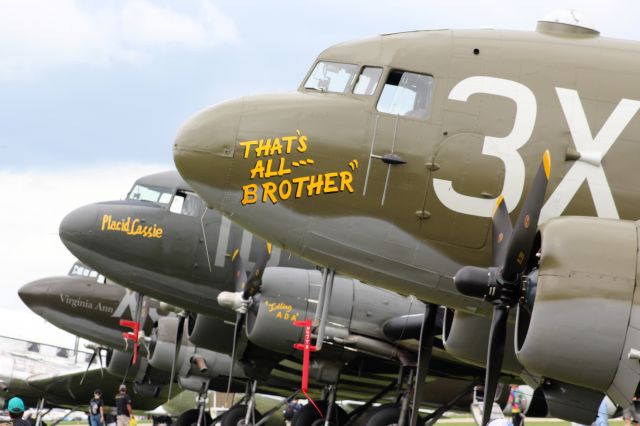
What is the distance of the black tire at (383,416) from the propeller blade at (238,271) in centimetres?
421

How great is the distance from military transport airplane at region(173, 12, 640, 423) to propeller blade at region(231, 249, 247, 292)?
8190 millimetres

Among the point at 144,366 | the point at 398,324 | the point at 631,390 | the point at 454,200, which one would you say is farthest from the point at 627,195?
the point at 144,366

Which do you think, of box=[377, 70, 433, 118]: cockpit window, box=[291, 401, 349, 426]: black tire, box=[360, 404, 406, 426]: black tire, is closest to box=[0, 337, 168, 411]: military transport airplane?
box=[291, 401, 349, 426]: black tire

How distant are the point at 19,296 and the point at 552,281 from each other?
77.2 ft

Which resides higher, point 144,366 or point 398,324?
point 398,324

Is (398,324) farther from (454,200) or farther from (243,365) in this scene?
(454,200)

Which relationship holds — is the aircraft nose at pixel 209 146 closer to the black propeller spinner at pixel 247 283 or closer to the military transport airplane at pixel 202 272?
the military transport airplane at pixel 202 272

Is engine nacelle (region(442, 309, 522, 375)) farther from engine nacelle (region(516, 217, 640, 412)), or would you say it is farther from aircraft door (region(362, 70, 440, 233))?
engine nacelle (region(516, 217, 640, 412))

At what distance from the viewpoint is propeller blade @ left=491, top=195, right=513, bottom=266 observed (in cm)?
984

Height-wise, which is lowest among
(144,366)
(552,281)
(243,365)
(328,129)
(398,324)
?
(144,366)

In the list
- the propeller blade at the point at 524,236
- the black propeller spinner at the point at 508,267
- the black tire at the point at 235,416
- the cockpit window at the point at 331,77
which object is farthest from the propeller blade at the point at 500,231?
the black tire at the point at 235,416

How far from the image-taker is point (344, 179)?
10883 millimetres

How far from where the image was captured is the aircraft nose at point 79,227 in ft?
70.3

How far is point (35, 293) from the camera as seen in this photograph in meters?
29.2
